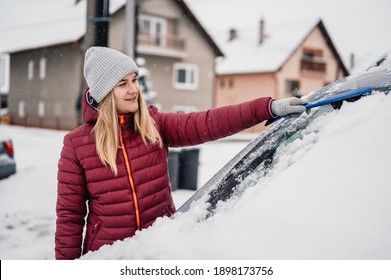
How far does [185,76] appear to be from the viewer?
72.0 feet

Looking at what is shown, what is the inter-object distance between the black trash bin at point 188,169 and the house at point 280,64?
17.2 metres

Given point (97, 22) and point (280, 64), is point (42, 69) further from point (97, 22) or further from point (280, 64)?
point (97, 22)

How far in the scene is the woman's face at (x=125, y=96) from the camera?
72.8 inches

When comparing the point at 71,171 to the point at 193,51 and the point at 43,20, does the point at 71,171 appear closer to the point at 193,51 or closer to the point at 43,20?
the point at 43,20

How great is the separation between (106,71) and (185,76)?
20.4 meters

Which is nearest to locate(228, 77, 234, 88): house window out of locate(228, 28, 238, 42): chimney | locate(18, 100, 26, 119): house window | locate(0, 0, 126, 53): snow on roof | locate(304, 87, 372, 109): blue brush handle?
locate(228, 28, 238, 42): chimney

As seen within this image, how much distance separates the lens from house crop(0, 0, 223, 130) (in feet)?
62.1

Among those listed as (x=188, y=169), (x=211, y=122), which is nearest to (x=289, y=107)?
(x=211, y=122)

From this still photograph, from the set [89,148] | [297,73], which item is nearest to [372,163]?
[89,148]

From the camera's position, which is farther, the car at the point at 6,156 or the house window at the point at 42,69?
the house window at the point at 42,69

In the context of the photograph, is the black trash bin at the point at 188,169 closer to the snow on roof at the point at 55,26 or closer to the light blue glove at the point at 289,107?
the light blue glove at the point at 289,107

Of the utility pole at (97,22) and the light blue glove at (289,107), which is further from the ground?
the utility pole at (97,22)

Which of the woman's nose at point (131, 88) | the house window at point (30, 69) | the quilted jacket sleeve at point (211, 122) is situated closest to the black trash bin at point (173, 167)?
the quilted jacket sleeve at point (211, 122)

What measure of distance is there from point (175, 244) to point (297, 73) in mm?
23899
